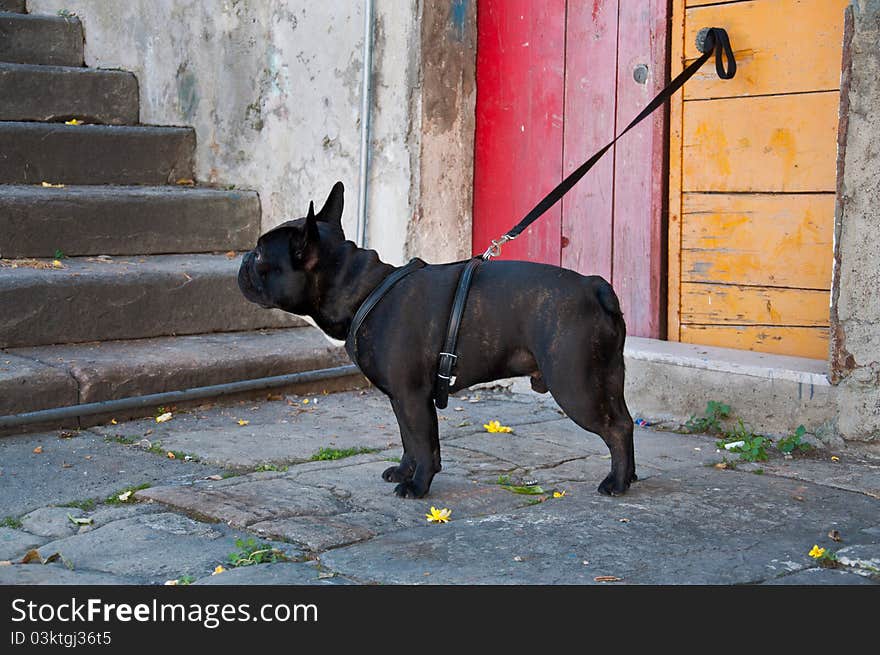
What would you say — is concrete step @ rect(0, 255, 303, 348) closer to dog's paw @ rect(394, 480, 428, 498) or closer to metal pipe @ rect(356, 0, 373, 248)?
metal pipe @ rect(356, 0, 373, 248)

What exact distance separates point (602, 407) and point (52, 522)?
180 cm

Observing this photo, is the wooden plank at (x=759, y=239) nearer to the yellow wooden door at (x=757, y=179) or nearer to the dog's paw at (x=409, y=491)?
the yellow wooden door at (x=757, y=179)

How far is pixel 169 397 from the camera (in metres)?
4.93

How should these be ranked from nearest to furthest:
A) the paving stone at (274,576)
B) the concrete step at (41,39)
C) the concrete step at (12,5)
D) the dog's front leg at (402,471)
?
1. the paving stone at (274,576)
2. the dog's front leg at (402,471)
3. the concrete step at (41,39)
4. the concrete step at (12,5)

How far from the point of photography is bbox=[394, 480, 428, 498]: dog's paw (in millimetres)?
3643

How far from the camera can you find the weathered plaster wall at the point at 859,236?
13.2 feet

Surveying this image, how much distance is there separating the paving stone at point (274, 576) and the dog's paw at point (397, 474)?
89 centimetres

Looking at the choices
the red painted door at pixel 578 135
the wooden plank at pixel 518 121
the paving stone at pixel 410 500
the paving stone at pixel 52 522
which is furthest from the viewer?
the wooden plank at pixel 518 121

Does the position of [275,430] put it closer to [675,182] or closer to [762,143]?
[675,182]

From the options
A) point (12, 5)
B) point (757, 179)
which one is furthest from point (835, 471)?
point (12, 5)

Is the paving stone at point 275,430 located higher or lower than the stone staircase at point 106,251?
lower

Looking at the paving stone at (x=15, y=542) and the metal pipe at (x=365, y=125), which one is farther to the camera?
the metal pipe at (x=365, y=125)

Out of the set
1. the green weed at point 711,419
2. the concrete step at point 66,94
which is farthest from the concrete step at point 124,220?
the green weed at point 711,419

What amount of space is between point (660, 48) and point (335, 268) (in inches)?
86.8
